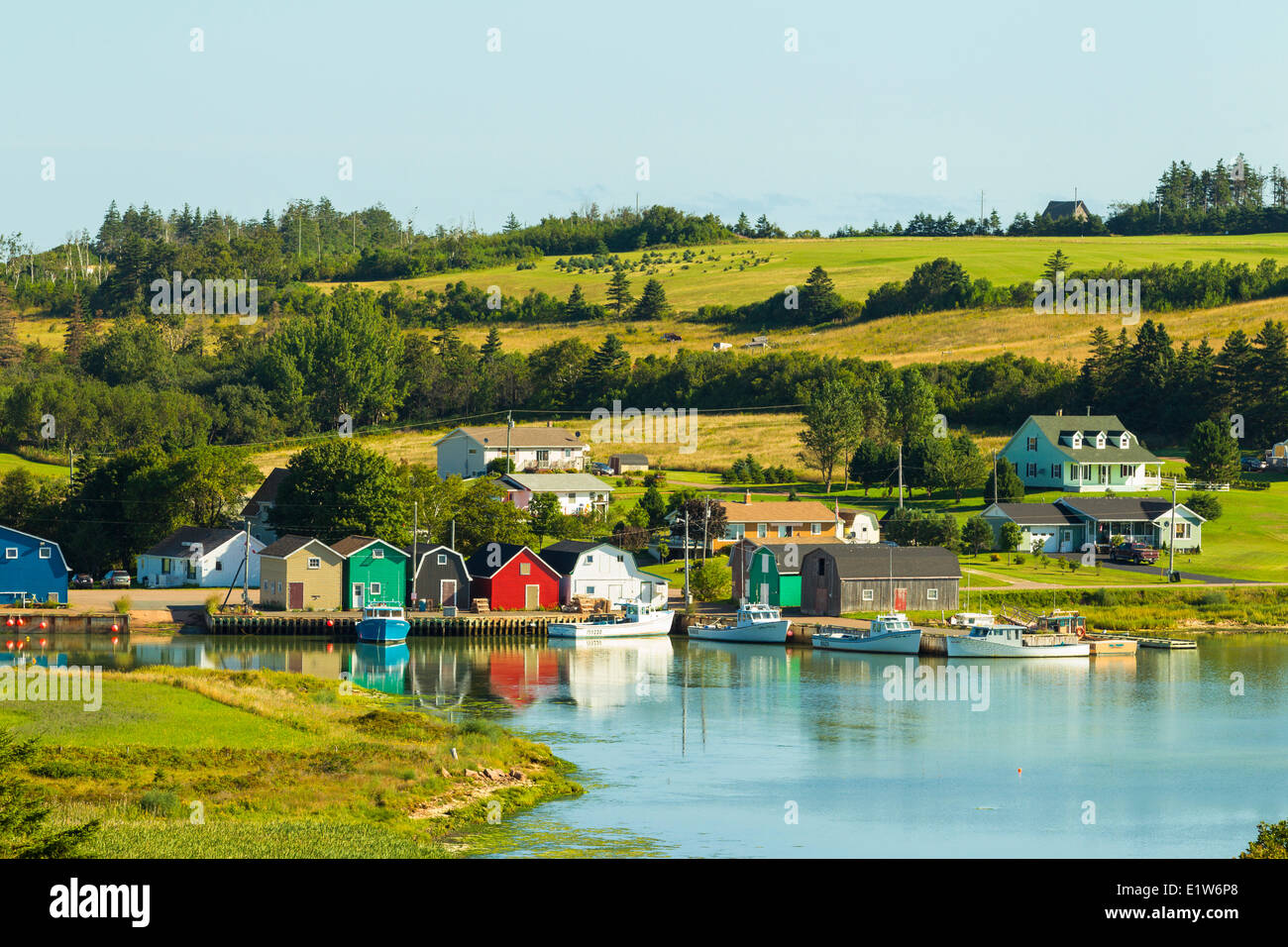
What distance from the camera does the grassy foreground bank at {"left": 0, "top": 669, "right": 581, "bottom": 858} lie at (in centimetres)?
2605

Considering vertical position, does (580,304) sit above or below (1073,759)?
above

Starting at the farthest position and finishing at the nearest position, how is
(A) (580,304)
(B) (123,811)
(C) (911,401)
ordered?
1. (A) (580,304)
2. (C) (911,401)
3. (B) (123,811)

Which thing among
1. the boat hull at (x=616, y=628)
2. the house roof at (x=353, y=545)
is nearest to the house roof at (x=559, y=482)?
the house roof at (x=353, y=545)

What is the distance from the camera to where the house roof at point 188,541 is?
77688mm

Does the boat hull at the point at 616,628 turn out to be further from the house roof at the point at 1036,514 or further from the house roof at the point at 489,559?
the house roof at the point at 1036,514

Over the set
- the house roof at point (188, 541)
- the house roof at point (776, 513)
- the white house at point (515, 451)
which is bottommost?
the house roof at point (188, 541)

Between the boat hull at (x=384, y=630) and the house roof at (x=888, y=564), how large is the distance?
21428mm

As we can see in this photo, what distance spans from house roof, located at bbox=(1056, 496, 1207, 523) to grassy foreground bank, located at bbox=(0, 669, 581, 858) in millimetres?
53871

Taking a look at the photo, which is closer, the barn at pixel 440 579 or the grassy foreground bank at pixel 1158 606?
the grassy foreground bank at pixel 1158 606

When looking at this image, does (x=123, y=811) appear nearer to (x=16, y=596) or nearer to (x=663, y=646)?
(x=663, y=646)

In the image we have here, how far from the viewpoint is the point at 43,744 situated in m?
31.4

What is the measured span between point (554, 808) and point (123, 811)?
31.4ft

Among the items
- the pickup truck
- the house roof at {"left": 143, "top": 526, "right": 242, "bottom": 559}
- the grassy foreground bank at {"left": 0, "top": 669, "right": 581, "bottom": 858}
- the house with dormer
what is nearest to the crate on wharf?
the house roof at {"left": 143, "top": 526, "right": 242, "bottom": 559}
